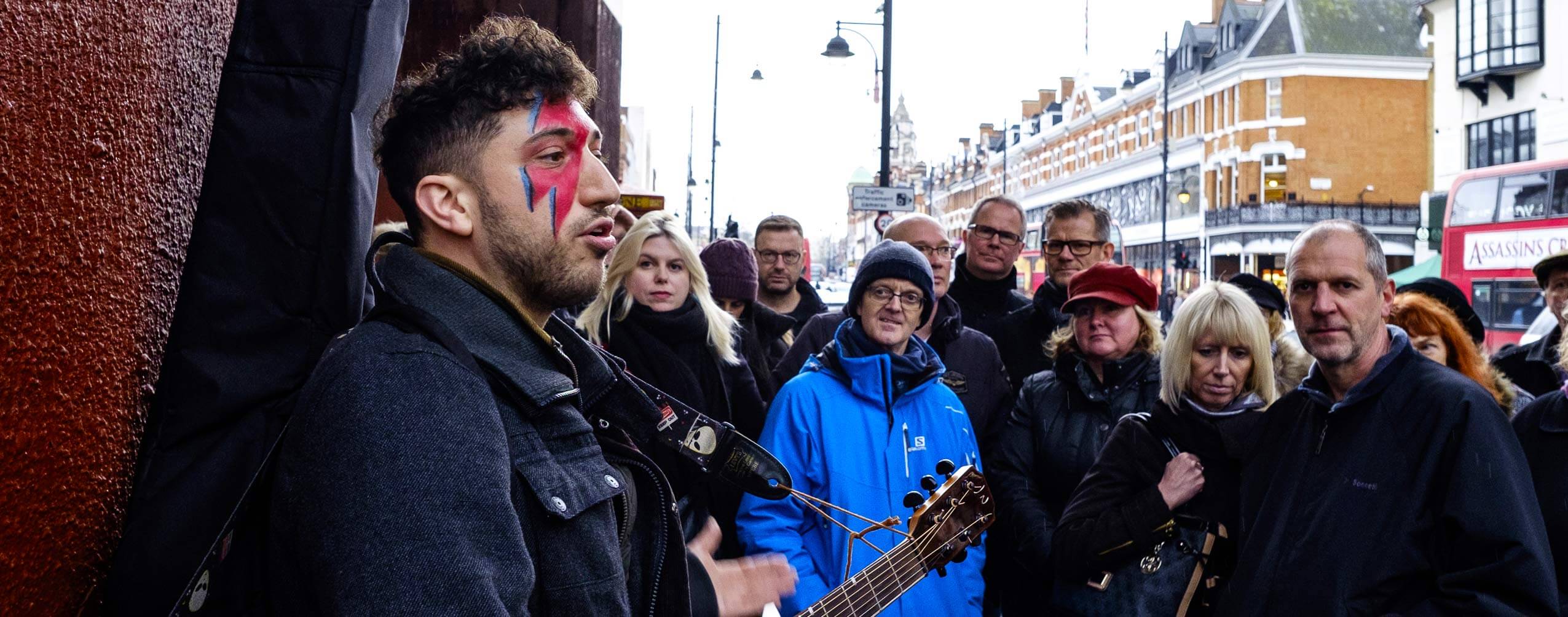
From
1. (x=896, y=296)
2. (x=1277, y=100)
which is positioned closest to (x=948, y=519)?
(x=896, y=296)

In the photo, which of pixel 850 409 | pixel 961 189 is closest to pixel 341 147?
pixel 850 409

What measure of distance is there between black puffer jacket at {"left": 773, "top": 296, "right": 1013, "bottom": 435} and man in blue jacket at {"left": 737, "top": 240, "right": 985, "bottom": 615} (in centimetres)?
54

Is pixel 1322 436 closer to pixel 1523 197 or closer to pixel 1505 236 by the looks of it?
pixel 1523 197

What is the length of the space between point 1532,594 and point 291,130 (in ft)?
9.36

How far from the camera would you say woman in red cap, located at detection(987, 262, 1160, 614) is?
4039 millimetres

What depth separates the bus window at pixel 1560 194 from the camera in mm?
18938

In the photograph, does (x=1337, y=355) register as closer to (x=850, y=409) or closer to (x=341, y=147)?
(x=850, y=409)

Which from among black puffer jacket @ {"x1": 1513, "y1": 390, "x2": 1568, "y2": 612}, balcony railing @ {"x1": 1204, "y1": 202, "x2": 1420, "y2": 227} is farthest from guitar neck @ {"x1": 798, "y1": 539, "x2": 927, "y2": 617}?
balcony railing @ {"x1": 1204, "y1": 202, "x2": 1420, "y2": 227}

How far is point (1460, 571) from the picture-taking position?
262cm

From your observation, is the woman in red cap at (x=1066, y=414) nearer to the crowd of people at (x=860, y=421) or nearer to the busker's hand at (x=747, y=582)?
the crowd of people at (x=860, y=421)

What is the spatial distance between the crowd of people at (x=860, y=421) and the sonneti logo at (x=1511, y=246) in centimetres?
1540

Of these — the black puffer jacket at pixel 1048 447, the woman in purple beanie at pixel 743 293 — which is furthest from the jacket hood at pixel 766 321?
the black puffer jacket at pixel 1048 447

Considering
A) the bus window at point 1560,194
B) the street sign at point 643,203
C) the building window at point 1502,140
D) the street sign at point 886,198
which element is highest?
the building window at point 1502,140

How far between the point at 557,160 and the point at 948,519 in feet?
5.01
